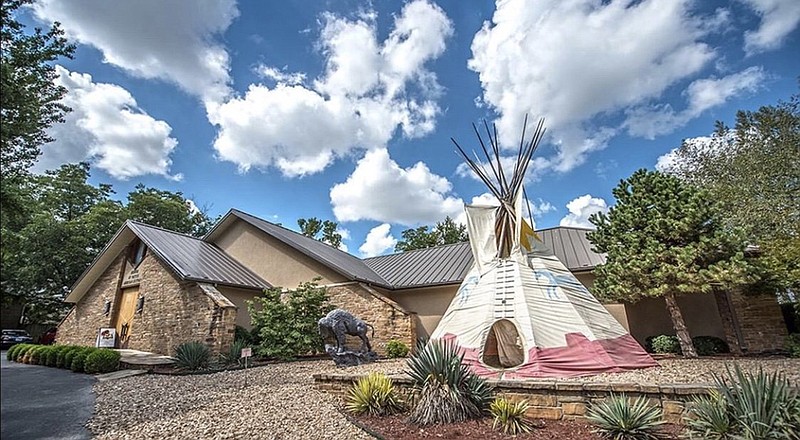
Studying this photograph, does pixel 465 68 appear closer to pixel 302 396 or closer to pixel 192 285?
pixel 302 396

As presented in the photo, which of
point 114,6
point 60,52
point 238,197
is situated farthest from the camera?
point 238,197

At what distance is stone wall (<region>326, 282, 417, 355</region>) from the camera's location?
509 inches

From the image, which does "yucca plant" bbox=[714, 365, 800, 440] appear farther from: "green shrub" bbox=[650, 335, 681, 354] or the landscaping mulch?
"green shrub" bbox=[650, 335, 681, 354]

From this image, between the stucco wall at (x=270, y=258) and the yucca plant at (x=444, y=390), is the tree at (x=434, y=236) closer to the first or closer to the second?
the stucco wall at (x=270, y=258)

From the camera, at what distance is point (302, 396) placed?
21.6 feet

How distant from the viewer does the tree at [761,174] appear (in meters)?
9.39

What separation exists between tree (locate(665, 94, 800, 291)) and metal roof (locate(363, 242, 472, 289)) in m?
8.56

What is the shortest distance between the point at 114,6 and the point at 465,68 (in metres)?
9.53

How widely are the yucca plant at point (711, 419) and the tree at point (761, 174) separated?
696 centimetres

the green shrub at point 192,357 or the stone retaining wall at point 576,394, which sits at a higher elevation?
the green shrub at point 192,357

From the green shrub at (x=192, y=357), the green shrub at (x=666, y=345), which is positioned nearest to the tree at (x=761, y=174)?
the green shrub at (x=666, y=345)

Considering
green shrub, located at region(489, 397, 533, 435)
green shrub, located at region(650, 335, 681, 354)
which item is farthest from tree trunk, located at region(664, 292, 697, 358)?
green shrub, located at region(489, 397, 533, 435)

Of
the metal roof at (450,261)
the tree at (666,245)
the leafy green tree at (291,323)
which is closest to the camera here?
the tree at (666,245)

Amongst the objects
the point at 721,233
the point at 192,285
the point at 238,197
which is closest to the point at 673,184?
the point at 721,233
